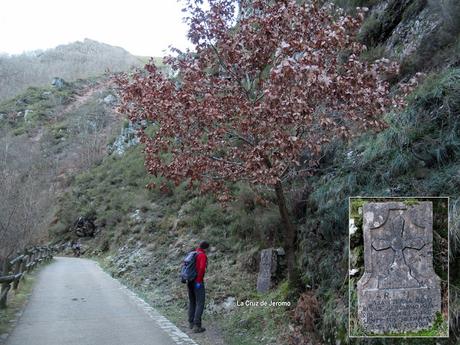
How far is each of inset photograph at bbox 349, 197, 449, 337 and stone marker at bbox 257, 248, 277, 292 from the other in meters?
4.66

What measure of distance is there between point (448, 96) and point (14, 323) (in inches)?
341

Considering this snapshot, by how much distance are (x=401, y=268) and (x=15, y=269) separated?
1154cm

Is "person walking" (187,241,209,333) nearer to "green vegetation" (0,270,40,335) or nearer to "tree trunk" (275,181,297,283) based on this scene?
"tree trunk" (275,181,297,283)

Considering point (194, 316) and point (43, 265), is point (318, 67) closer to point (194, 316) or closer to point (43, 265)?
point (194, 316)

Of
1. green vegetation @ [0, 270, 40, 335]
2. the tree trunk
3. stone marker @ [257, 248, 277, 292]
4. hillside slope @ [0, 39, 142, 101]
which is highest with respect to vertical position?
hillside slope @ [0, 39, 142, 101]

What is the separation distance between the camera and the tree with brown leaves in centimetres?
636

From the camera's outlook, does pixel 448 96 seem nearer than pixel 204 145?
Yes

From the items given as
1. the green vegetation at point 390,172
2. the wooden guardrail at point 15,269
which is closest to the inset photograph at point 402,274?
the green vegetation at point 390,172

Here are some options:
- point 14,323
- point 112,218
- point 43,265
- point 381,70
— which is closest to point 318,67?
point 381,70

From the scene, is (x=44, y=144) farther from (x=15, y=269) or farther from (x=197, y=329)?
(x=197, y=329)

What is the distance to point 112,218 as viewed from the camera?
27.5 metres

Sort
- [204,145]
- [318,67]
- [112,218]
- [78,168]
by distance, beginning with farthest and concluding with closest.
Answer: [78,168] < [112,218] < [204,145] < [318,67]

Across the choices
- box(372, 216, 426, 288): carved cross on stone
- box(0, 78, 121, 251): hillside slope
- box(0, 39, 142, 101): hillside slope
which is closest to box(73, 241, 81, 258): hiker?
box(0, 78, 121, 251): hillside slope

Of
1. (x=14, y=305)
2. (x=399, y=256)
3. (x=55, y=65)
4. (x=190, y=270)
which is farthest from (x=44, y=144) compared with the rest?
(x=55, y=65)
